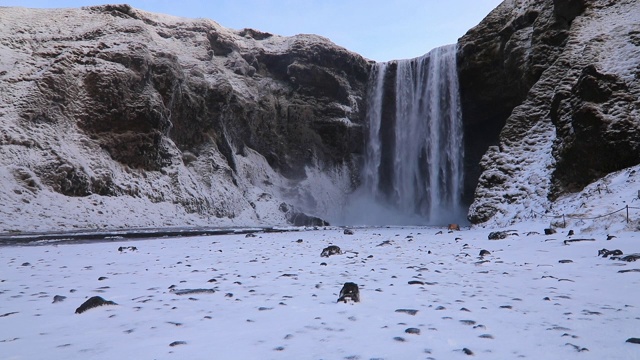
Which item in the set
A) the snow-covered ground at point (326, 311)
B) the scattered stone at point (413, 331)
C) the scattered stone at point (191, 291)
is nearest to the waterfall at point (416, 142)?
the snow-covered ground at point (326, 311)

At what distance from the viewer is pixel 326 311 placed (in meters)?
4.02

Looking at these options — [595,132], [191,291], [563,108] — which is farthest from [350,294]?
[563,108]

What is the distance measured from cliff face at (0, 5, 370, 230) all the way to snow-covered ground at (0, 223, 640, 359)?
20.7 m

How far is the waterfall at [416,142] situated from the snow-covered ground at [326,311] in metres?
33.8

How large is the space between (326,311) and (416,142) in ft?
138

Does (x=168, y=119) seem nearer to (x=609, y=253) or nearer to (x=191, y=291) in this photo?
(x=191, y=291)

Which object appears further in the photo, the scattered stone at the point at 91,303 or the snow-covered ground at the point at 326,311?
the scattered stone at the point at 91,303

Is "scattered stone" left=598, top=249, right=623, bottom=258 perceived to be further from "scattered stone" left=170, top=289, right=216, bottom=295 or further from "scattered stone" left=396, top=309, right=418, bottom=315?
"scattered stone" left=170, top=289, right=216, bottom=295

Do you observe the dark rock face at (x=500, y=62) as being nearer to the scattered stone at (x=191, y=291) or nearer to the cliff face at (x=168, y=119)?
the cliff face at (x=168, y=119)


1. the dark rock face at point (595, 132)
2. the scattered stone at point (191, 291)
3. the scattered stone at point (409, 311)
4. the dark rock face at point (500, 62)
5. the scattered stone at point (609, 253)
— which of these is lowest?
the scattered stone at point (191, 291)

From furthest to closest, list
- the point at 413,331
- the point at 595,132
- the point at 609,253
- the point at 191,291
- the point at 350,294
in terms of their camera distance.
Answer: the point at 595,132 < the point at 609,253 < the point at 191,291 < the point at 350,294 < the point at 413,331

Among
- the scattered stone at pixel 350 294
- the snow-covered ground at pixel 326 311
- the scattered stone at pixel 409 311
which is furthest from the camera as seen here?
the scattered stone at pixel 350 294

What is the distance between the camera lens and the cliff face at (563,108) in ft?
54.7

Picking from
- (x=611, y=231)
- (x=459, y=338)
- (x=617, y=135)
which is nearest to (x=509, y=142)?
(x=617, y=135)
